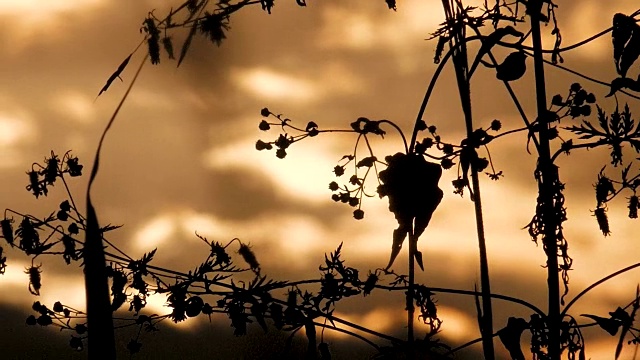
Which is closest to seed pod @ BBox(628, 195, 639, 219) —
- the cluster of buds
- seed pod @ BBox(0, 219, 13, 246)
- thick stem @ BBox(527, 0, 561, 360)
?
thick stem @ BBox(527, 0, 561, 360)

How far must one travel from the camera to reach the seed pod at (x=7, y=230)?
1973mm

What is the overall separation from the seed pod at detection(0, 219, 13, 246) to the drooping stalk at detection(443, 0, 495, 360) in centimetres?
105

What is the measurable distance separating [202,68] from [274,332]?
0.70m

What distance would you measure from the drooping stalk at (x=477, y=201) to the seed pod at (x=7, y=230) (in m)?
1.05

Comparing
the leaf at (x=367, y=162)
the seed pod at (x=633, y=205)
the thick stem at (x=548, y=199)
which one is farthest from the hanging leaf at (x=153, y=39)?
the seed pod at (x=633, y=205)

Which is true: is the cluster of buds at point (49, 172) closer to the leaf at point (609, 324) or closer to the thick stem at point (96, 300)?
the thick stem at point (96, 300)

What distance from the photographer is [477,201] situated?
1712 millimetres

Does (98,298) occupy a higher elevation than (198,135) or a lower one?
lower

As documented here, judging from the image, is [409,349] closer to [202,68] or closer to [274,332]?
[274,332]

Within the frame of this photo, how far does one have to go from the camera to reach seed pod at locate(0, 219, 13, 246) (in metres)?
1.97

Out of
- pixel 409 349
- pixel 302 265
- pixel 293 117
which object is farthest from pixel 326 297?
pixel 293 117

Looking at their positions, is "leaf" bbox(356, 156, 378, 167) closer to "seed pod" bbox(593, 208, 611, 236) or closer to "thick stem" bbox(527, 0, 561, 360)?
"thick stem" bbox(527, 0, 561, 360)

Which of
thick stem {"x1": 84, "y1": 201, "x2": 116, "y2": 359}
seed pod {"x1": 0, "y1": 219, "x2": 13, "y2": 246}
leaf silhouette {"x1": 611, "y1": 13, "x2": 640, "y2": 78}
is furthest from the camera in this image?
seed pod {"x1": 0, "y1": 219, "x2": 13, "y2": 246}

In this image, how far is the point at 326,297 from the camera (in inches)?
71.9
